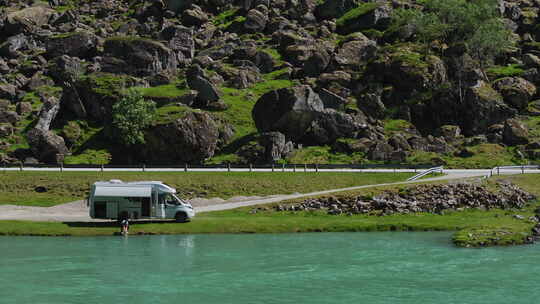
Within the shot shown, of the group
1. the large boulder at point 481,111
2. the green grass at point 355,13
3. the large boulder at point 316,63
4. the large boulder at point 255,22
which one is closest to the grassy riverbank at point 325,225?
the large boulder at point 481,111

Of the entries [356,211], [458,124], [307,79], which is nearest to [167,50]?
[307,79]

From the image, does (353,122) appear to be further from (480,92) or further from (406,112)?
(480,92)

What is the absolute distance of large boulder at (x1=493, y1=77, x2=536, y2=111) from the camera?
376ft

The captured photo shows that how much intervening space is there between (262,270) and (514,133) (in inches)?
3187

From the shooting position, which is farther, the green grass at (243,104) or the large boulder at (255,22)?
the large boulder at (255,22)

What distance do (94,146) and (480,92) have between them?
2998 inches

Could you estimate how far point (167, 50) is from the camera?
14425cm

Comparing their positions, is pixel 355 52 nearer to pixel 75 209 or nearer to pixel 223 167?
pixel 223 167

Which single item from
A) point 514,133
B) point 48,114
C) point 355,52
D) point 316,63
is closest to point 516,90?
point 514,133

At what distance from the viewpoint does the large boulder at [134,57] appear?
134875mm

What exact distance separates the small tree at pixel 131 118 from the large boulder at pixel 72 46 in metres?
59.0

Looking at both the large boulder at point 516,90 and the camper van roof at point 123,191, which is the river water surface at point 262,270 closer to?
the camper van roof at point 123,191

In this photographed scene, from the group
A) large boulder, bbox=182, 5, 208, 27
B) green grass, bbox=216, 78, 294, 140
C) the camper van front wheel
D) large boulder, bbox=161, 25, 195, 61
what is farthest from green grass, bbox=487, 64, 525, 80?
the camper van front wheel

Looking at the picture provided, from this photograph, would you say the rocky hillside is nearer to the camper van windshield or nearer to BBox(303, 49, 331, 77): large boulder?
BBox(303, 49, 331, 77): large boulder
